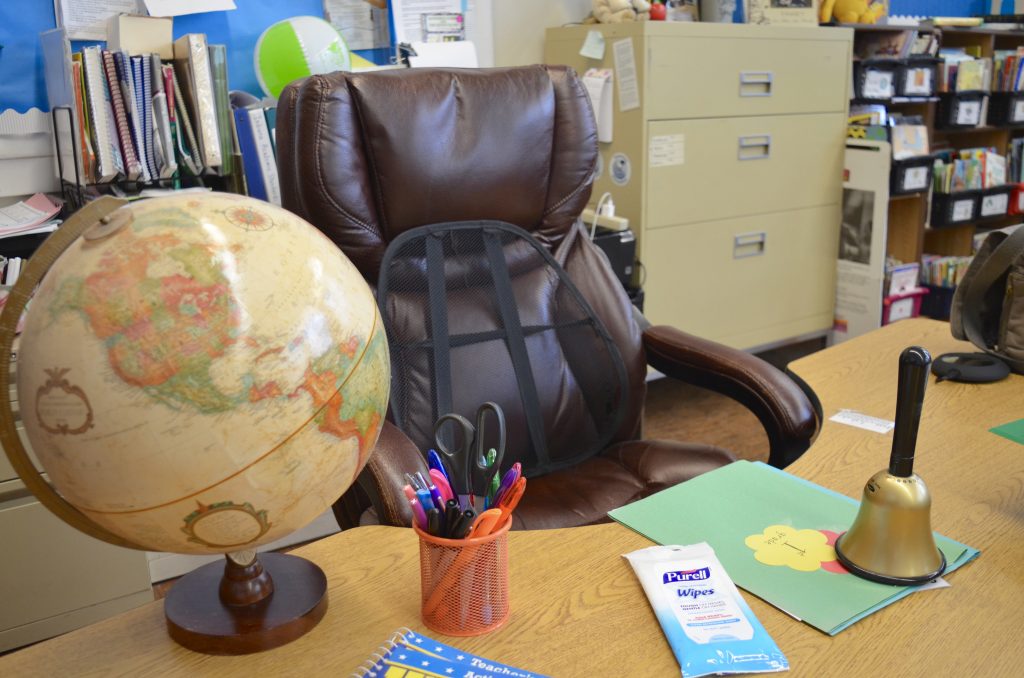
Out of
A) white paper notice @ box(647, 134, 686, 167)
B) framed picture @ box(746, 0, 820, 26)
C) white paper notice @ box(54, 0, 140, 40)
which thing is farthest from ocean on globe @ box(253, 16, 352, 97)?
framed picture @ box(746, 0, 820, 26)

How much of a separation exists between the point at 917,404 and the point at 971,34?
3.77 meters

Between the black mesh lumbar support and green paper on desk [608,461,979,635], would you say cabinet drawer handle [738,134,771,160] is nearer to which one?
the black mesh lumbar support

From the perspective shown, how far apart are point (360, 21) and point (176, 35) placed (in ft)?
1.74

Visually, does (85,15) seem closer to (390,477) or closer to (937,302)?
(390,477)

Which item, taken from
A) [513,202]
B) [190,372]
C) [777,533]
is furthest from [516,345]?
[190,372]

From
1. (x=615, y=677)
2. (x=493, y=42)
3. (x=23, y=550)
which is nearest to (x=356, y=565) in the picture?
(x=615, y=677)

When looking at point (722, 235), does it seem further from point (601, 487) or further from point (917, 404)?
point (917, 404)

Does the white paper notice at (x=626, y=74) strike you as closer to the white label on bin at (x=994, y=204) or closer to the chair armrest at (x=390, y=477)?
the chair armrest at (x=390, y=477)

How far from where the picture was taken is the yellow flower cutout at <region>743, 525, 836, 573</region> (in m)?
0.95

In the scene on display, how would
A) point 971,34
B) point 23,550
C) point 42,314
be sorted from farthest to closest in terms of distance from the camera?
point 971,34 → point 23,550 → point 42,314

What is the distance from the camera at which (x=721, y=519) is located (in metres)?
1.04

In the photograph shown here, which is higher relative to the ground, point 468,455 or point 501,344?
point 468,455

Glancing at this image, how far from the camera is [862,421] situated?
1300 millimetres

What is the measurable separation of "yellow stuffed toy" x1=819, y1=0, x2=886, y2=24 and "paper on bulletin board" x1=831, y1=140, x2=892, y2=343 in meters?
0.47
